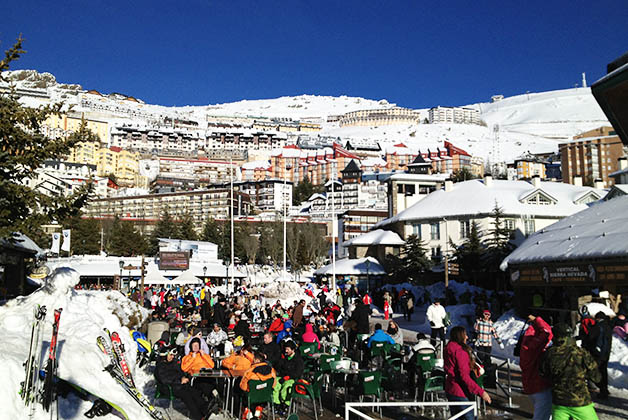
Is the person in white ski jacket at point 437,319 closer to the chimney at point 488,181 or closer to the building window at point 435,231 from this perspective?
the building window at point 435,231

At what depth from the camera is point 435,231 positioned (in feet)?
148

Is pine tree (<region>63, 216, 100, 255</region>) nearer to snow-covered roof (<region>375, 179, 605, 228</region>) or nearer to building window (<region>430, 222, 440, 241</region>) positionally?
snow-covered roof (<region>375, 179, 605, 228</region>)

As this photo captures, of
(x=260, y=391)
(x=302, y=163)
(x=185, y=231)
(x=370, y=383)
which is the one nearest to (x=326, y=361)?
(x=370, y=383)

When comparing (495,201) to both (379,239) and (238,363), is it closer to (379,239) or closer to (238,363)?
(379,239)

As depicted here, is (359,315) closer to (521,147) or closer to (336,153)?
(336,153)

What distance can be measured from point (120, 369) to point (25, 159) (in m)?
5.05

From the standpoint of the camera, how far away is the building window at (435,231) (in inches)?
1770

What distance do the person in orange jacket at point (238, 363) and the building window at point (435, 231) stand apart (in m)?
36.6

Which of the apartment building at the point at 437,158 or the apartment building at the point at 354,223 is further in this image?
the apartment building at the point at 437,158

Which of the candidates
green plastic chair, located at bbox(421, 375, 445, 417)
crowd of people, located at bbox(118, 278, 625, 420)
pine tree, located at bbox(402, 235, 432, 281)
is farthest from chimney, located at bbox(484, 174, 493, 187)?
green plastic chair, located at bbox(421, 375, 445, 417)

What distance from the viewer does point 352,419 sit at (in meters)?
9.23

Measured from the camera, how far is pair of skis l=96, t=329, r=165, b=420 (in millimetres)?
8609

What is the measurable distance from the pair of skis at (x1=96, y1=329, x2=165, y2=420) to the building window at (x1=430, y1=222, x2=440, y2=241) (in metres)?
35.7

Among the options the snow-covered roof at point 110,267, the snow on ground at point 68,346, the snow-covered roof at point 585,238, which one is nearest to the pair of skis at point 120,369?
the snow on ground at point 68,346
